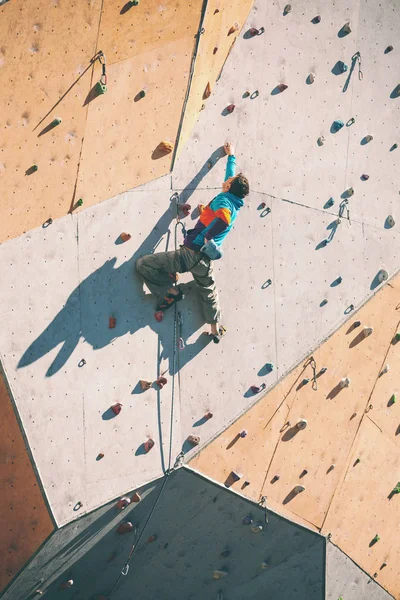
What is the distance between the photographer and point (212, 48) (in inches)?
305

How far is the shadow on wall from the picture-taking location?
7.16m

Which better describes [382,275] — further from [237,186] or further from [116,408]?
[116,408]

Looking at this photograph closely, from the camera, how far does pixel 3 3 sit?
21.5 feet

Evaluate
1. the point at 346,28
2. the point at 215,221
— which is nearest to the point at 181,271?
the point at 215,221

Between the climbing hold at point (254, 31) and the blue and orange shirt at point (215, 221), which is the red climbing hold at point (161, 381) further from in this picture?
the climbing hold at point (254, 31)

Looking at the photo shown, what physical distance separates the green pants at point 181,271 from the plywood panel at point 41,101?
78 cm

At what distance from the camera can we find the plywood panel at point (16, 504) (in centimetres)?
698

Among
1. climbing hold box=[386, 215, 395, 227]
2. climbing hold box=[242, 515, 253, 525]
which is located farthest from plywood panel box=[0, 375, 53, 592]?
climbing hold box=[386, 215, 395, 227]

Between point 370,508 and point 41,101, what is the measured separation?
4519mm

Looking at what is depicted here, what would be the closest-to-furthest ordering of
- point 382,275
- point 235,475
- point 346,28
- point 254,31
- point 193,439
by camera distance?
point 193,439 < point 254,31 < point 235,475 < point 346,28 < point 382,275

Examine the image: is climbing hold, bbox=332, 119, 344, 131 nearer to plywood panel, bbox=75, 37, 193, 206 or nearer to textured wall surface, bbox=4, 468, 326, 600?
plywood panel, bbox=75, 37, 193, 206

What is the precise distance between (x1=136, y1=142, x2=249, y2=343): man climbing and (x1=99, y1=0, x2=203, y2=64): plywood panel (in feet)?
3.07

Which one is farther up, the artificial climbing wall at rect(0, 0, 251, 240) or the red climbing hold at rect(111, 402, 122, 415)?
the artificial climbing wall at rect(0, 0, 251, 240)

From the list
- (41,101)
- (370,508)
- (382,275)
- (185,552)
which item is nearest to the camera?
(41,101)
